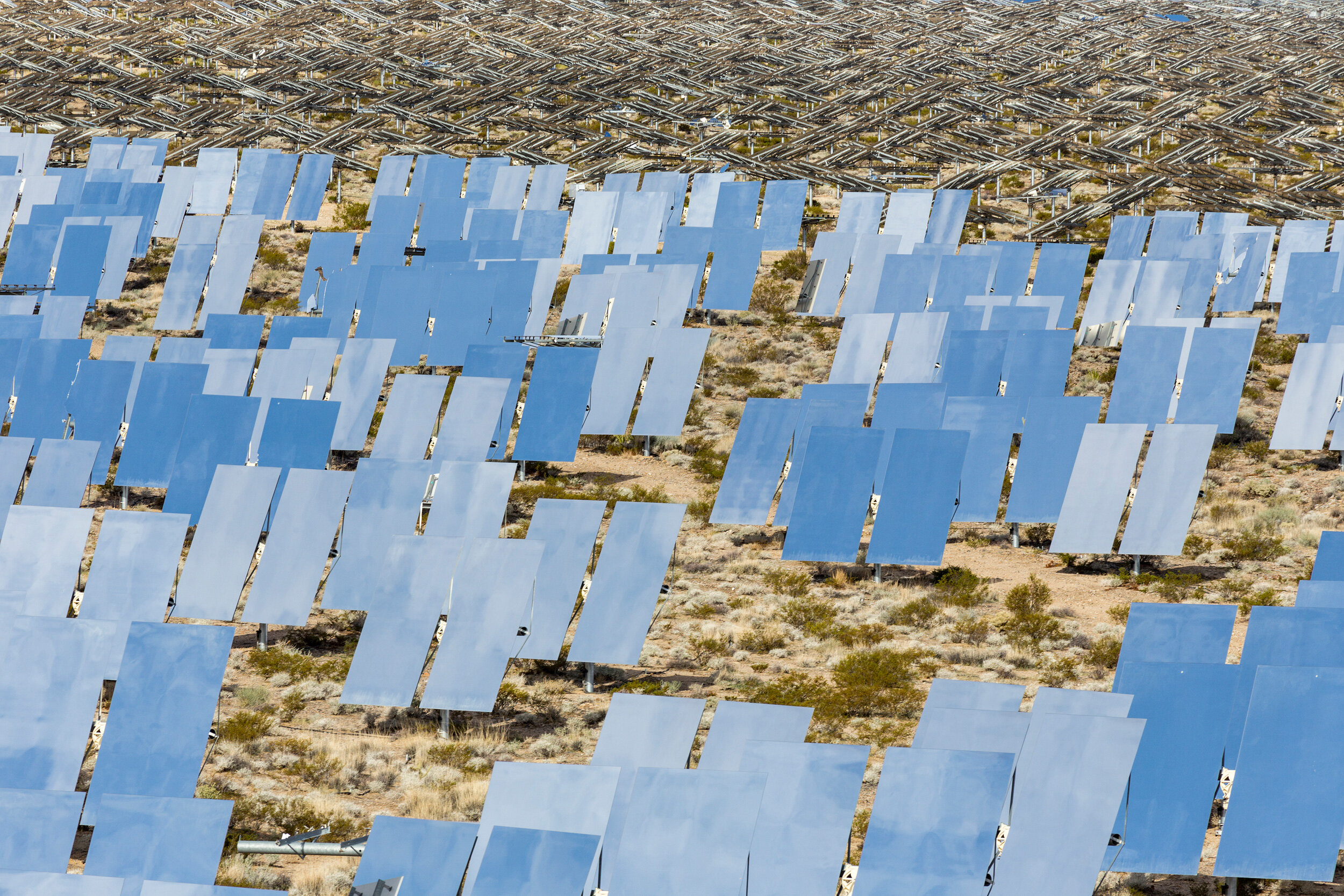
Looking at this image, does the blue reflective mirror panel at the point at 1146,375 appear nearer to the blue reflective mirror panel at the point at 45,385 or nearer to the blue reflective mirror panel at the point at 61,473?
the blue reflective mirror panel at the point at 61,473

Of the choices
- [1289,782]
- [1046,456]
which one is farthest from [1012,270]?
[1289,782]

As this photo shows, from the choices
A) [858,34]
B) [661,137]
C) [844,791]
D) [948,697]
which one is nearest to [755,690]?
[948,697]

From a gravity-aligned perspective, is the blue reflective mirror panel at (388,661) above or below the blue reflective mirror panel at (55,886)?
above

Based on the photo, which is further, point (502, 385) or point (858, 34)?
point (858, 34)

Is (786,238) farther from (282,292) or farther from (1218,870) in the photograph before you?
(1218,870)

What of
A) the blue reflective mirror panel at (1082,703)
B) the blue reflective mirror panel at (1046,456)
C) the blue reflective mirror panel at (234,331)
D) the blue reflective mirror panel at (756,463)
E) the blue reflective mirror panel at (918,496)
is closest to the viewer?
the blue reflective mirror panel at (1082,703)

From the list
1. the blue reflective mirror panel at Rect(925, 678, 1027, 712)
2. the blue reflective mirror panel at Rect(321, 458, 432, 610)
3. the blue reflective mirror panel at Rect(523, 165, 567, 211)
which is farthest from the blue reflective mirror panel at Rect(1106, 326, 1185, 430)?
the blue reflective mirror panel at Rect(523, 165, 567, 211)

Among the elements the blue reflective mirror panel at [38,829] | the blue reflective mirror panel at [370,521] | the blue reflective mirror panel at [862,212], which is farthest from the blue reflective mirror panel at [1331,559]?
the blue reflective mirror panel at [862,212]
